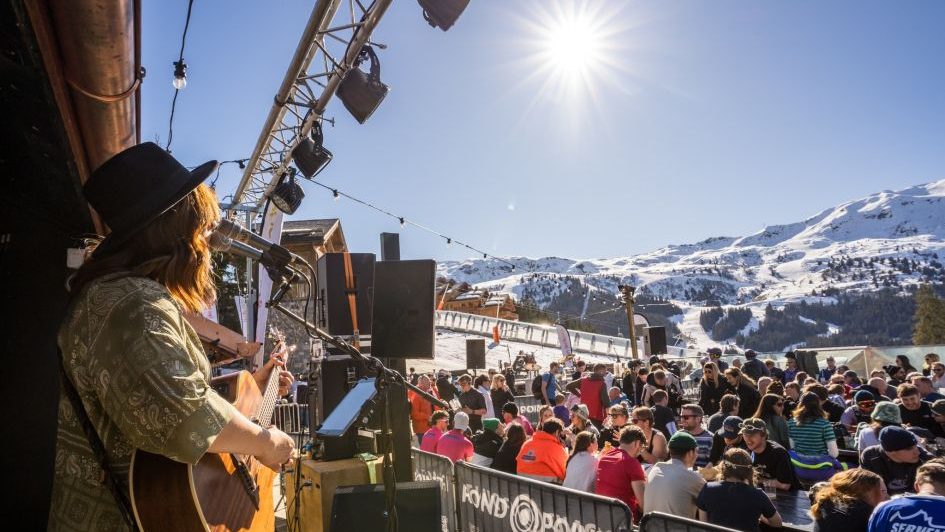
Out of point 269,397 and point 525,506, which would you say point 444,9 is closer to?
point 269,397

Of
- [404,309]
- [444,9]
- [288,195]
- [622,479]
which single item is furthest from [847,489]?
[288,195]

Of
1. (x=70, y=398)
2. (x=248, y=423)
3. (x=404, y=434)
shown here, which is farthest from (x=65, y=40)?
(x=404, y=434)

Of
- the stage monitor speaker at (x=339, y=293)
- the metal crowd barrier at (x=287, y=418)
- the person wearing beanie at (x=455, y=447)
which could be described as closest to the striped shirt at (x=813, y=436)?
the person wearing beanie at (x=455, y=447)

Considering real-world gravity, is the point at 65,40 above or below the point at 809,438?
above

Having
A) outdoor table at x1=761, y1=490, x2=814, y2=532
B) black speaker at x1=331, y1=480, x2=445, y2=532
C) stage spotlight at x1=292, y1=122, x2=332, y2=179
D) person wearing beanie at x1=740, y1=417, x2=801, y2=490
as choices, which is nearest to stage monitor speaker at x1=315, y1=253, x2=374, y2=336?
stage spotlight at x1=292, y1=122, x2=332, y2=179

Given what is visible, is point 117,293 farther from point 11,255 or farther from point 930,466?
point 930,466

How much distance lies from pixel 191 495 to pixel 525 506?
412 centimetres

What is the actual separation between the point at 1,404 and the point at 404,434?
224cm

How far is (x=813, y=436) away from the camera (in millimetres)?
6199

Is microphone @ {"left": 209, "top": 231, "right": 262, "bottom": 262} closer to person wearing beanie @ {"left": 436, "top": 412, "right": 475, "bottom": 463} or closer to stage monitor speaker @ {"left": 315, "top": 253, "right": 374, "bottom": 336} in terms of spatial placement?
person wearing beanie @ {"left": 436, "top": 412, "right": 475, "bottom": 463}

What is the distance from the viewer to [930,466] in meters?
3.93

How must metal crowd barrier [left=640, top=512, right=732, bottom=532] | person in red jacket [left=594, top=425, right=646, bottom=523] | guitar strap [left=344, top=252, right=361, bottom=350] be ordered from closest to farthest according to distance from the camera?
metal crowd barrier [left=640, top=512, right=732, bottom=532] → person in red jacket [left=594, top=425, right=646, bottom=523] → guitar strap [left=344, top=252, right=361, bottom=350]

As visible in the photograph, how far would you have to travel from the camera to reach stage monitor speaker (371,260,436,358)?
16.8ft

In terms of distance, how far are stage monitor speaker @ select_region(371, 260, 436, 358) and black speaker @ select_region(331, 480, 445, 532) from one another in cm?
185
